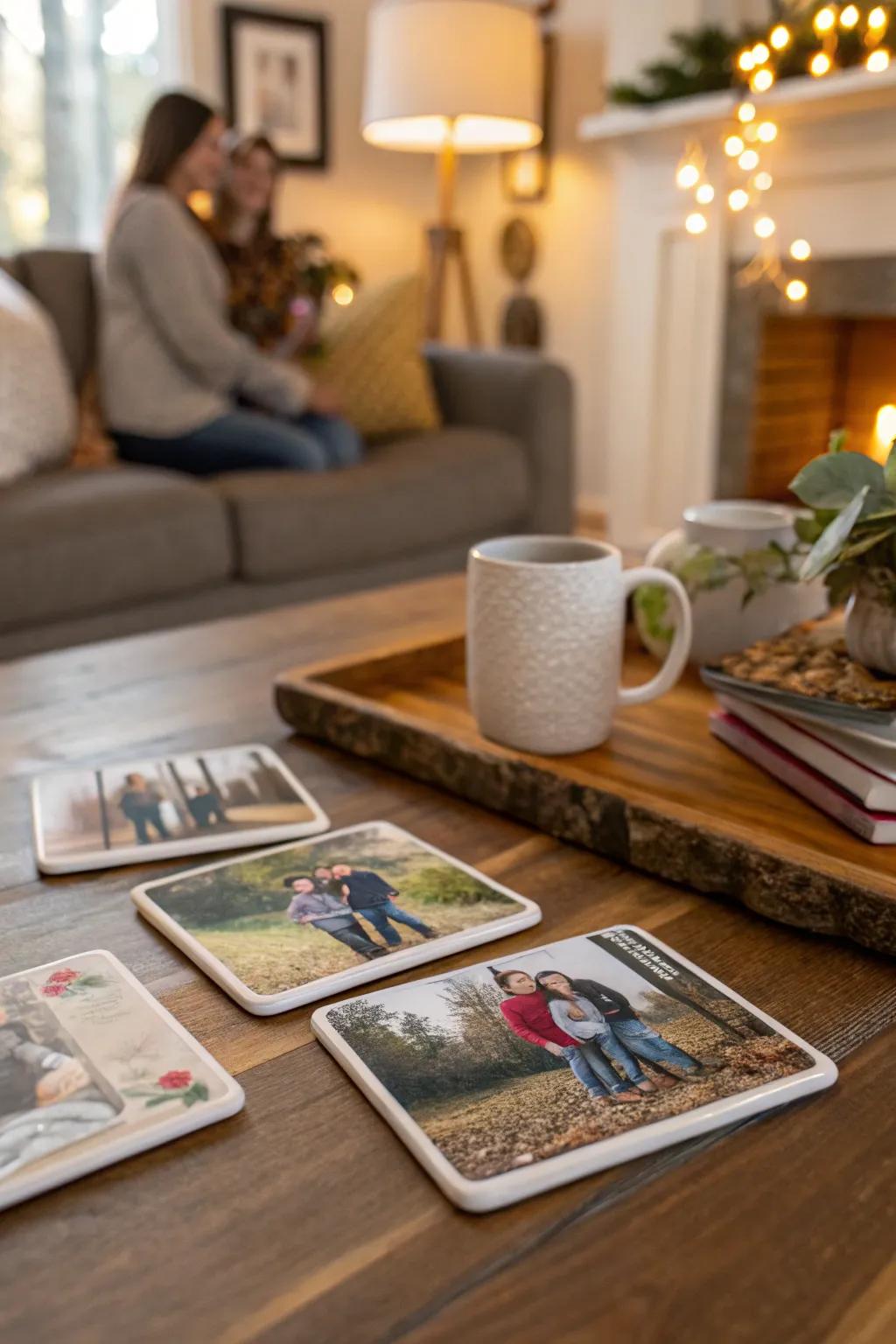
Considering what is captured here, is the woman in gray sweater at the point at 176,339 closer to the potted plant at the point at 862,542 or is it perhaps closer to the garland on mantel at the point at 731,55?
the garland on mantel at the point at 731,55

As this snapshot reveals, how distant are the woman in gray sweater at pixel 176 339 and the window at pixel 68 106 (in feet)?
3.62

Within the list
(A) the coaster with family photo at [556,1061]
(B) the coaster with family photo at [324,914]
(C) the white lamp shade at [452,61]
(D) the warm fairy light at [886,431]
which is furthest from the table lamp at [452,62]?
(A) the coaster with family photo at [556,1061]

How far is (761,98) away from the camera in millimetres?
2826

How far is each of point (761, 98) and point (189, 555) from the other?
1.84 m

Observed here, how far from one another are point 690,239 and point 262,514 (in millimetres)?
1788

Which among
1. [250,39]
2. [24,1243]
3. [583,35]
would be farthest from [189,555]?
[583,35]

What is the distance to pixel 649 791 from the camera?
75 cm

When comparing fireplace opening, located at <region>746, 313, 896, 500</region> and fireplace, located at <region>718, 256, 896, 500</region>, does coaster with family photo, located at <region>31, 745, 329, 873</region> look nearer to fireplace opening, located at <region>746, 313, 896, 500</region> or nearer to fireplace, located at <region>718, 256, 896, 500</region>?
fireplace, located at <region>718, 256, 896, 500</region>

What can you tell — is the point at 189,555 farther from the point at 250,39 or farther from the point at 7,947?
the point at 250,39

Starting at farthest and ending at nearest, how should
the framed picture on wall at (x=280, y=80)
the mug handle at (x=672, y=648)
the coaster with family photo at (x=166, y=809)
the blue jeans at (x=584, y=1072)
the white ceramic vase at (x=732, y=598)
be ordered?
the framed picture on wall at (x=280, y=80)
the white ceramic vase at (x=732, y=598)
the mug handle at (x=672, y=648)
the coaster with family photo at (x=166, y=809)
the blue jeans at (x=584, y=1072)

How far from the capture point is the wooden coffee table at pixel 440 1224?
0.38 m

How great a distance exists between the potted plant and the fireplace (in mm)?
2532

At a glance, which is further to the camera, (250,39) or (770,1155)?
(250,39)

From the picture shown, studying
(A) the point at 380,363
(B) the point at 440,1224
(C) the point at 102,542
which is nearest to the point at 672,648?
(B) the point at 440,1224
